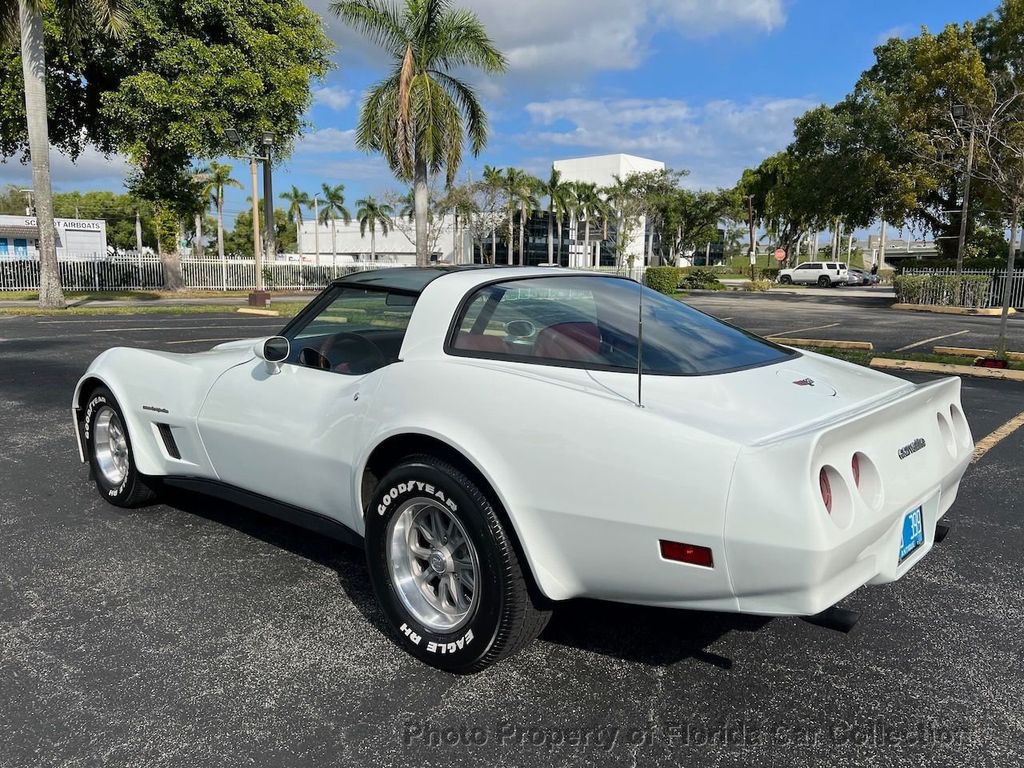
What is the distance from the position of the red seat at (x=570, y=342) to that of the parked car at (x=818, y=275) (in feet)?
174

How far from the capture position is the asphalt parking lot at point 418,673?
229 centimetres

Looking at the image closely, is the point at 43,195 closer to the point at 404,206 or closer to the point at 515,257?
the point at 404,206

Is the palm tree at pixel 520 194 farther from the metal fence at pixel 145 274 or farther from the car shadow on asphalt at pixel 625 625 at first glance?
the car shadow on asphalt at pixel 625 625

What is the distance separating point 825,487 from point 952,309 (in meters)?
25.8

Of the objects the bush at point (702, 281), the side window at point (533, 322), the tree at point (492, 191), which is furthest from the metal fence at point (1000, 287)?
the tree at point (492, 191)

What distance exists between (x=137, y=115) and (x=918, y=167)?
2727 centimetres

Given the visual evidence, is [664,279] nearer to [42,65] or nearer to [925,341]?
[925,341]

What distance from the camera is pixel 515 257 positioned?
82.9m

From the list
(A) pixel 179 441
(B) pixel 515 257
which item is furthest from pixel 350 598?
(B) pixel 515 257

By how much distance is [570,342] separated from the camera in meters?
2.86

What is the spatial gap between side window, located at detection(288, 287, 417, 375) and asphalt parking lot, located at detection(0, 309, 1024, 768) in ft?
3.33

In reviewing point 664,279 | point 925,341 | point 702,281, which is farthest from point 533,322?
point 702,281

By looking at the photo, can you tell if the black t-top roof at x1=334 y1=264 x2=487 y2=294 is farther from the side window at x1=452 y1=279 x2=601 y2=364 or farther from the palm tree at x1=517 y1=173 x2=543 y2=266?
the palm tree at x1=517 y1=173 x2=543 y2=266

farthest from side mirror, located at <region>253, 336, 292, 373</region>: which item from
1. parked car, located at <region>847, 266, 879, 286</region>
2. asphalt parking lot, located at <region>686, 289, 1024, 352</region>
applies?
parked car, located at <region>847, 266, 879, 286</region>
